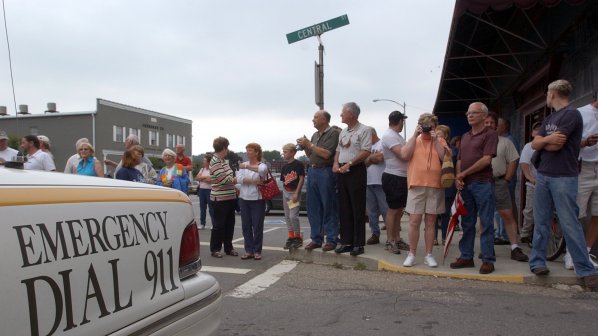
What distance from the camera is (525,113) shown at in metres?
9.60

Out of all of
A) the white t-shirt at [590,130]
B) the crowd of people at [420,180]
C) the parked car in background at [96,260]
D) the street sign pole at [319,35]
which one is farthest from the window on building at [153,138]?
the parked car in background at [96,260]

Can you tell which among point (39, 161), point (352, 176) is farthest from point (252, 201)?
point (39, 161)

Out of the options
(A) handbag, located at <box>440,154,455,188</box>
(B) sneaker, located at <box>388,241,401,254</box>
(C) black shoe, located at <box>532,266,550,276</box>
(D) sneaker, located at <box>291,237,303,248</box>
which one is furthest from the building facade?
(C) black shoe, located at <box>532,266,550,276</box>

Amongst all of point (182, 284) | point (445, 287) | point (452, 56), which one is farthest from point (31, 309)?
point (452, 56)

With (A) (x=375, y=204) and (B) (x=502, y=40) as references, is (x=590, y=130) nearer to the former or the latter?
(A) (x=375, y=204)

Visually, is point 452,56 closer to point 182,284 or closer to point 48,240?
point 182,284

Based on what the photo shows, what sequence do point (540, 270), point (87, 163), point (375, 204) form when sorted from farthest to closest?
1. point (375, 204)
2. point (87, 163)
3. point (540, 270)

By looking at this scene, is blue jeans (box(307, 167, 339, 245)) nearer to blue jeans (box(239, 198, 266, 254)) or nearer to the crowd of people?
the crowd of people

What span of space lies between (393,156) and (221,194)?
247 centimetres

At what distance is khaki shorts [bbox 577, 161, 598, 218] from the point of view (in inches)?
194

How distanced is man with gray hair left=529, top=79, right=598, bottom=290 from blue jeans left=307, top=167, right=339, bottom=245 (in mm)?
2479

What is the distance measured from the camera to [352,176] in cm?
588

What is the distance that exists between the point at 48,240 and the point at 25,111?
49.5 meters

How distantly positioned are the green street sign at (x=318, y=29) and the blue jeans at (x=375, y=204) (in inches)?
139
